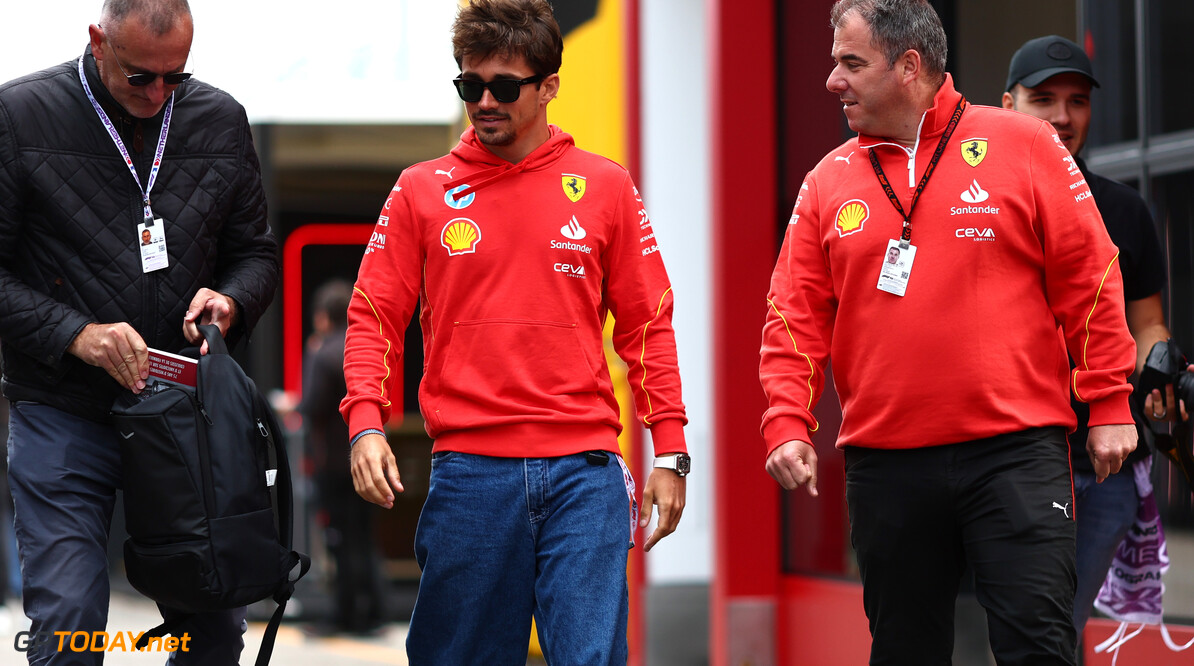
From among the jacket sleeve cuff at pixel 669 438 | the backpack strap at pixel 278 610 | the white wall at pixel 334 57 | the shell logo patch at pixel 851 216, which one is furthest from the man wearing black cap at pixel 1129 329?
the white wall at pixel 334 57

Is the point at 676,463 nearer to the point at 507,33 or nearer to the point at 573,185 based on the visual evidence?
the point at 573,185

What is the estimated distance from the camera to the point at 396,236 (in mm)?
3938

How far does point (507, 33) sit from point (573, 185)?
0.42m

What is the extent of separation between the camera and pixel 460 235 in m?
3.89

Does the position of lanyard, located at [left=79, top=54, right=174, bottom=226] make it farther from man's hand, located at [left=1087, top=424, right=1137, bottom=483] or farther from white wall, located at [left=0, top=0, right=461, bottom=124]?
white wall, located at [left=0, top=0, right=461, bottom=124]

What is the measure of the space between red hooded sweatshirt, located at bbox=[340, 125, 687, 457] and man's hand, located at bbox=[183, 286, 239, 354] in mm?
353

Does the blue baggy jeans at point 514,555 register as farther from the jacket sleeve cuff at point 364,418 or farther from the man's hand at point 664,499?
the jacket sleeve cuff at point 364,418

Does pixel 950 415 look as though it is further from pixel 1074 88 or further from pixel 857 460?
pixel 1074 88

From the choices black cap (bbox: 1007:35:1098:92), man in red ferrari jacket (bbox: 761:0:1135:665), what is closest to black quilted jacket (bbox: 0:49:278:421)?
man in red ferrari jacket (bbox: 761:0:1135:665)

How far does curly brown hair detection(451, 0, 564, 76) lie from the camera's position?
3861 millimetres

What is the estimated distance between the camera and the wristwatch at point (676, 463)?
385 centimetres

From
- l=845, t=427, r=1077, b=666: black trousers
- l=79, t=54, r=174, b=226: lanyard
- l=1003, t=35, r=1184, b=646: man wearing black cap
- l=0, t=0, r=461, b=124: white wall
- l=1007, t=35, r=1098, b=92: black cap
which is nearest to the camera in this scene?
l=845, t=427, r=1077, b=666: black trousers

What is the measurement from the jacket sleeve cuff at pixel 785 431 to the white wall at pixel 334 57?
14.5ft

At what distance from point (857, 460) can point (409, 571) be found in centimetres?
980
